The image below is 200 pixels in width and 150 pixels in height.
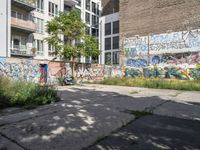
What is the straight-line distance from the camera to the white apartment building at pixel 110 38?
36.1 meters

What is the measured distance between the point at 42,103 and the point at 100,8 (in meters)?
39.4

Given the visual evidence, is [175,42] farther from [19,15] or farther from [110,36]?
[19,15]

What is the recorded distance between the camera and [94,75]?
22750 millimetres

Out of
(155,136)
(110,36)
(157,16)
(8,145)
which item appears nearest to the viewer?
(8,145)

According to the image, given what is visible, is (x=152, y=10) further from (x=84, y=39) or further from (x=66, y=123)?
(x=66, y=123)

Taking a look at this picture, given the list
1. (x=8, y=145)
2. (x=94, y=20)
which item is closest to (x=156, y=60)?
(x=94, y=20)

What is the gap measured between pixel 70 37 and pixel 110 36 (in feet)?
68.1

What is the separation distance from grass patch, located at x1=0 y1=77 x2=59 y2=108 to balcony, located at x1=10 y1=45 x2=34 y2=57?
53.4 ft

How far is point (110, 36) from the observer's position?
3734 cm

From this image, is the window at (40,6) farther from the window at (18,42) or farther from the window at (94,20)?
the window at (94,20)

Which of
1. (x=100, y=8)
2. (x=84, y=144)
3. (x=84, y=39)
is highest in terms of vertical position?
(x=100, y=8)

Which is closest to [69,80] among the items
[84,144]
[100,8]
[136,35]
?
[84,144]

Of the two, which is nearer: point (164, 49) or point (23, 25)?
point (23, 25)

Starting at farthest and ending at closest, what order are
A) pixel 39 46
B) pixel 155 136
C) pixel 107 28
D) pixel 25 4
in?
pixel 107 28 < pixel 39 46 < pixel 25 4 < pixel 155 136
